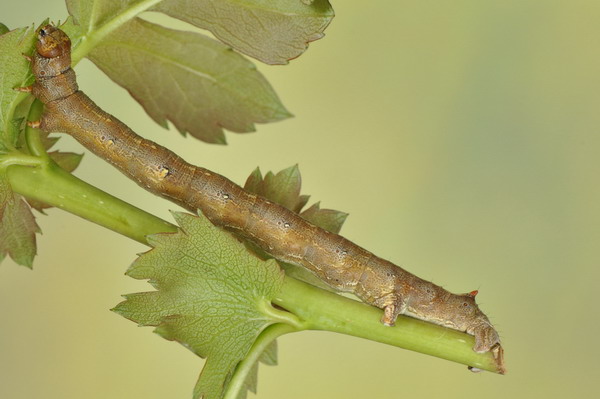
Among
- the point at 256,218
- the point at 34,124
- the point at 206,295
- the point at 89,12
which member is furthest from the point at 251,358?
the point at 89,12

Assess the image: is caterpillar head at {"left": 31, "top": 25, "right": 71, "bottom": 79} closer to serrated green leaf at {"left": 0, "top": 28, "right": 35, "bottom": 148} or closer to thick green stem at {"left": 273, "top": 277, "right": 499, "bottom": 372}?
serrated green leaf at {"left": 0, "top": 28, "right": 35, "bottom": 148}

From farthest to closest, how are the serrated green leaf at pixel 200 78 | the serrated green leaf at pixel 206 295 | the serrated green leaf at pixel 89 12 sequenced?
1. the serrated green leaf at pixel 200 78
2. the serrated green leaf at pixel 89 12
3. the serrated green leaf at pixel 206 295

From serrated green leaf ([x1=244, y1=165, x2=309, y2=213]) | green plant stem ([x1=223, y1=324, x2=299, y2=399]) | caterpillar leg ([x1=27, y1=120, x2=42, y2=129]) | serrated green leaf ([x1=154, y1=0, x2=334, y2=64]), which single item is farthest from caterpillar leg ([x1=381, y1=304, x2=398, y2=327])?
caterpillar leg ([x1=27, y1=120, x2=42, y2=129])

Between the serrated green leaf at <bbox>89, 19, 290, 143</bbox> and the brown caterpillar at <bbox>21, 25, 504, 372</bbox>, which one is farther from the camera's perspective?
the serrated green leaf at <bbox>89, 19, 290, 143</bbox>

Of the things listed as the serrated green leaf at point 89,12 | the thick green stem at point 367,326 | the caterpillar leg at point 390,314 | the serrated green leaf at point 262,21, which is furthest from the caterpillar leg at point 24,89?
the caterpillar leg at point 390,314

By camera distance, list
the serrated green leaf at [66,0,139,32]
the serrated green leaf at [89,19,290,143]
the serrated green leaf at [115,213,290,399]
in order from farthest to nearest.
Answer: the serrated green leaf at [89,19,290,143] → the serrated green leaf at [66,0,139,32] → the serrated green leaf at [115,213,290,399]

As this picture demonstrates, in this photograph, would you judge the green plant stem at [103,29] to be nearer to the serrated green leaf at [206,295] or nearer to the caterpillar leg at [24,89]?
the caterpillar leg at [24,89]

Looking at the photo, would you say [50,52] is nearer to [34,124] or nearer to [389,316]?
[34,124]
